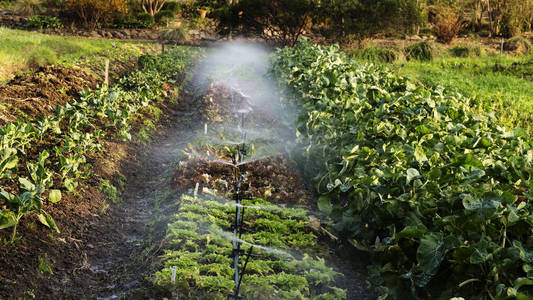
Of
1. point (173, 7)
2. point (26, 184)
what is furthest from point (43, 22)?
point (26, 184)

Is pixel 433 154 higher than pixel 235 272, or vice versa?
pixel 433 154

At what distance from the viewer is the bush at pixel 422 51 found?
16.1 meters

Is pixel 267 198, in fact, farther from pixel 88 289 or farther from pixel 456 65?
pixel 456 65

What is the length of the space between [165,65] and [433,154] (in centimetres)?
1001

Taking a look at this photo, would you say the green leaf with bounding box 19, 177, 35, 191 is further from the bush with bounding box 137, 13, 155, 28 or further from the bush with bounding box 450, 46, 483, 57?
the bush with bounding box 137, 13, 155, 28

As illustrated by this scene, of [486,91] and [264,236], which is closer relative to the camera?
[264,236]

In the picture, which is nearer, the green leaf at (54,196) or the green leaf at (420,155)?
the green leaf at (420,155)

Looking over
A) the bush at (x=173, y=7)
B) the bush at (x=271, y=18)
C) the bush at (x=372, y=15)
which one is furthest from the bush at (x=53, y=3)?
the bush at (x=372, y=15)

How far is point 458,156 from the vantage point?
3346 millimetres

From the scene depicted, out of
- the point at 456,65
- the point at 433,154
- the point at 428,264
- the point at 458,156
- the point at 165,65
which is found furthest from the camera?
the point at 456,65

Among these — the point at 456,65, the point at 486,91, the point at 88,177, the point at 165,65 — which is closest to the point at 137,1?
the point at 165,65

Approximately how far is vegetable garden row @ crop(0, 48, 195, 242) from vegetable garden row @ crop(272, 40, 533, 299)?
2.16m

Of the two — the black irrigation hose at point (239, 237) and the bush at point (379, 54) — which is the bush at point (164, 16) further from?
the black irrigation hose at point (239, 237)

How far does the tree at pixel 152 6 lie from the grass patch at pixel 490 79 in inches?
533
